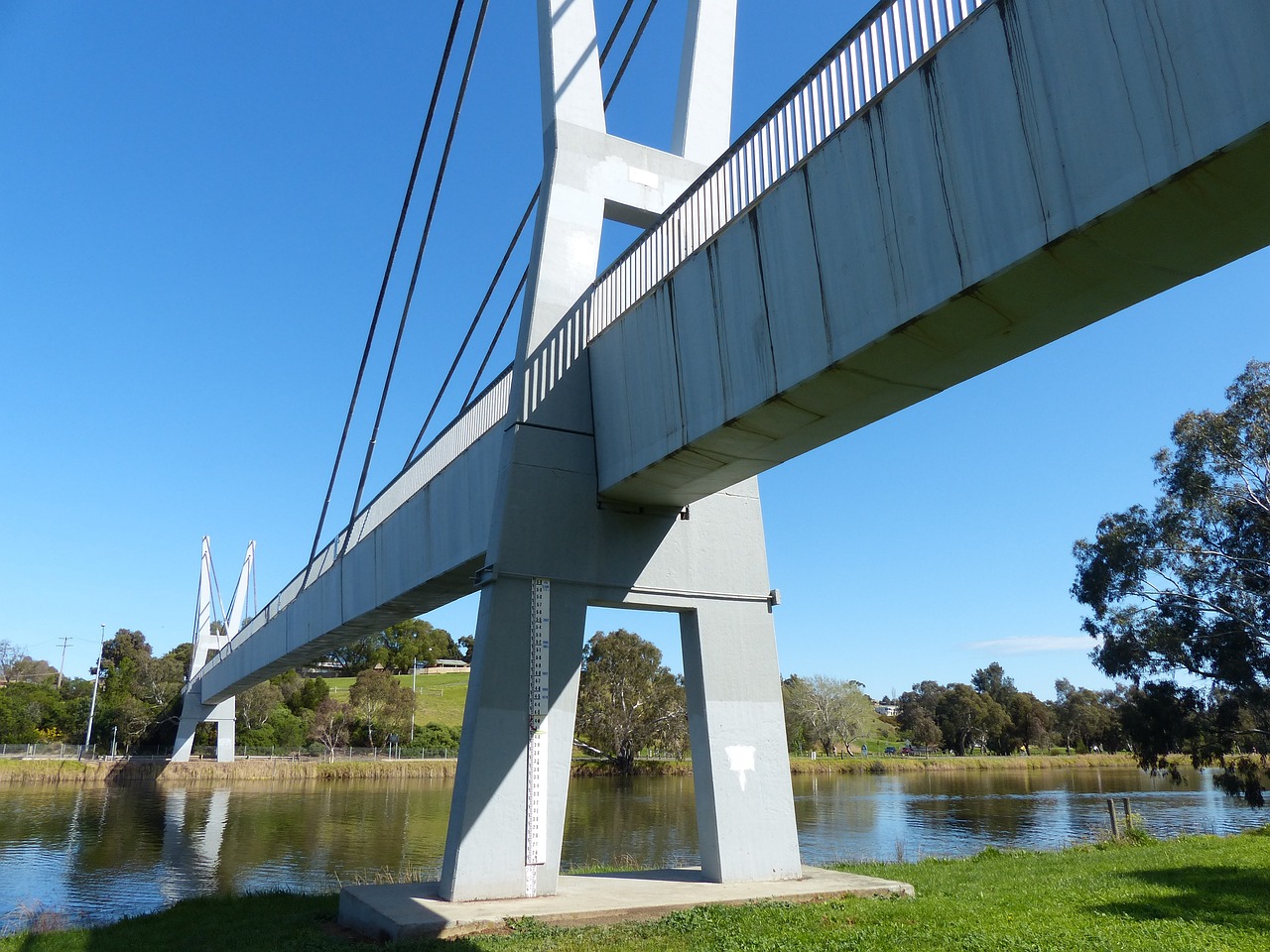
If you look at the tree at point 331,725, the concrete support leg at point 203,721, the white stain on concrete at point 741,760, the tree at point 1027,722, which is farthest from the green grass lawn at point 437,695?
the white stain on concrete at point 741,760

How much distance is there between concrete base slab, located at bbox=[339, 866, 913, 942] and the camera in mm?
7270

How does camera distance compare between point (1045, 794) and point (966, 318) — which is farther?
point (1045, 794)

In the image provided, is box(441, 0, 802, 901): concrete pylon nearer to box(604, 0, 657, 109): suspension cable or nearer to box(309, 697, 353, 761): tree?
box(604, 0, 657, 109): suspension cable

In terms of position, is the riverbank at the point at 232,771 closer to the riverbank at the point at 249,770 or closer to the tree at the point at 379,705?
the riverbank at the point at 249,770

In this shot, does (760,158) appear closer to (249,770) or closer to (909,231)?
(909,231)

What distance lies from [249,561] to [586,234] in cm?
5445

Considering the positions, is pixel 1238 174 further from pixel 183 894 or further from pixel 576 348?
pixel 183 894

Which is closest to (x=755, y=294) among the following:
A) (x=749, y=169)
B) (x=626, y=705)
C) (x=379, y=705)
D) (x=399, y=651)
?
(x=749, y=169)

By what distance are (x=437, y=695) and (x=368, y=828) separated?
5831cm

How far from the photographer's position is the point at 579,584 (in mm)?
9281

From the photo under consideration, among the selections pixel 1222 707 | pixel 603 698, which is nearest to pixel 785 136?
pixel 1222 707

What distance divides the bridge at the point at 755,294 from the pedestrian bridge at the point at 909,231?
2 centimetres

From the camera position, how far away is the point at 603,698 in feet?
184

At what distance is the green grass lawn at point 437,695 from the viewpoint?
74562mm
